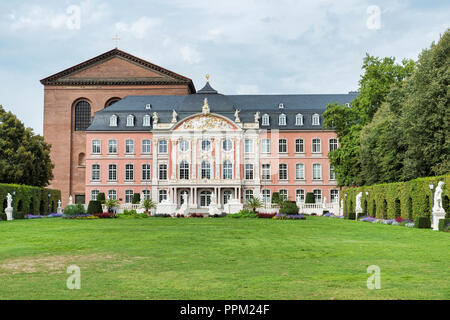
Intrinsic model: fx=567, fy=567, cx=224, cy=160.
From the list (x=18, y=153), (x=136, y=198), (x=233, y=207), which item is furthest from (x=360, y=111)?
(x=18, y=153)

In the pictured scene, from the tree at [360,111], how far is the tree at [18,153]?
91.0 ft

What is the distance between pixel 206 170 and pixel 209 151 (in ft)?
7.10

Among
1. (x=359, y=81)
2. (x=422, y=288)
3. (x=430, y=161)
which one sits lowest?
(x=422, y=288)

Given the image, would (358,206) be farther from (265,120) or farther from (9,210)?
(9,210)

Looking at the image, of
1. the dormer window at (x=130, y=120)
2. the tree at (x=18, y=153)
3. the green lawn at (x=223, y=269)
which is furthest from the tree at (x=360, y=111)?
the green lawn at (x=223, y=269)

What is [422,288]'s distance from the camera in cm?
916

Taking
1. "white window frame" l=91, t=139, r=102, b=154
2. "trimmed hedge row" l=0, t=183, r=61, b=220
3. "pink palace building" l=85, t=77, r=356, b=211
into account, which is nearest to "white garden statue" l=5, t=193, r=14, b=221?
"trimmed hedge row" l=0, t=183, r=61, b=220

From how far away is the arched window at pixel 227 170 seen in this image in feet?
209

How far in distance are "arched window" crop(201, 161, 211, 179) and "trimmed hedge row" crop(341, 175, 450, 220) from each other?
21141 mm

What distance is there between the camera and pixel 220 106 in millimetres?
64875
